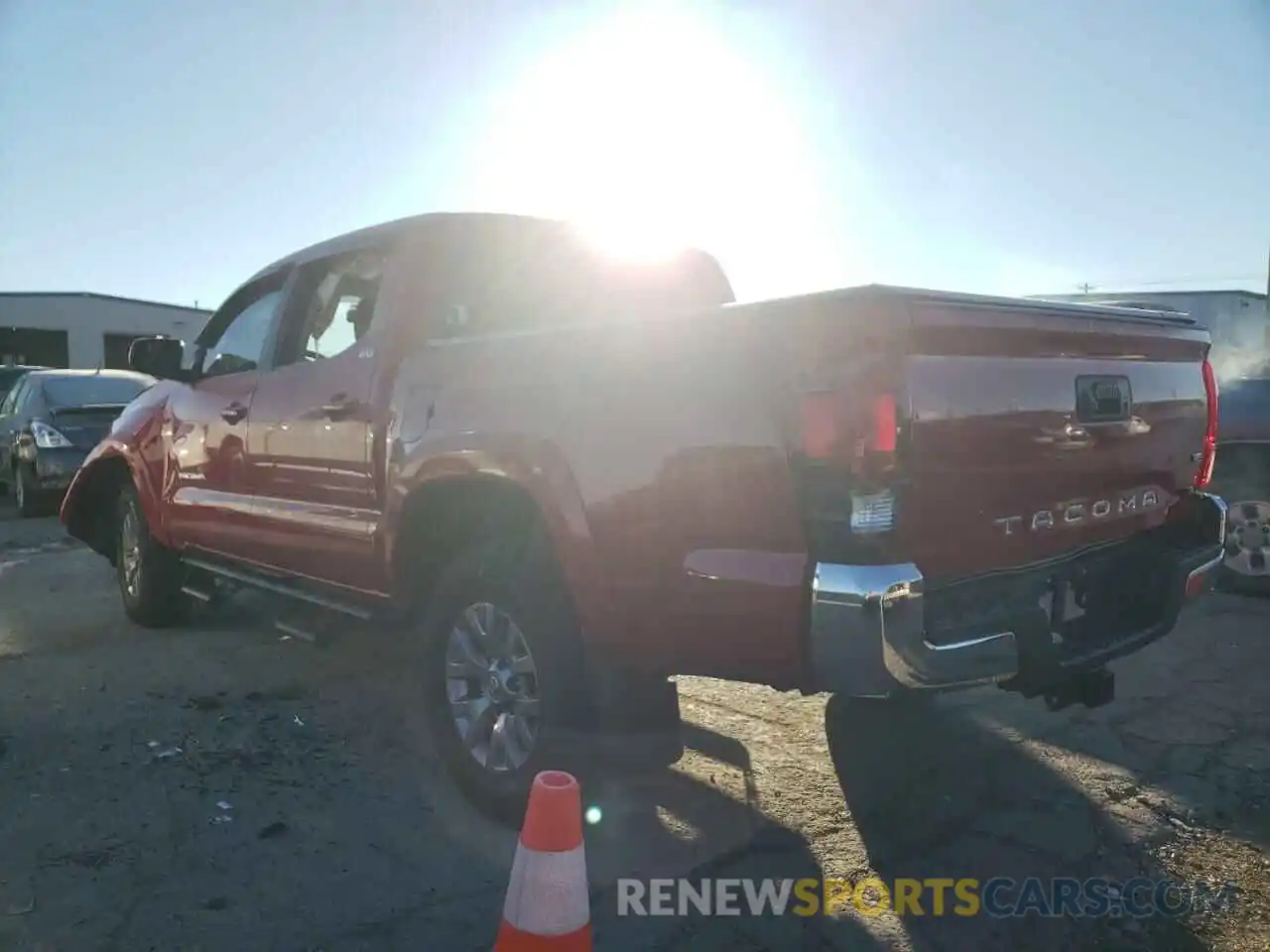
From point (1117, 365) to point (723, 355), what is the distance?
1.32m

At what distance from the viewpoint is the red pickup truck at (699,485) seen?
2254mm

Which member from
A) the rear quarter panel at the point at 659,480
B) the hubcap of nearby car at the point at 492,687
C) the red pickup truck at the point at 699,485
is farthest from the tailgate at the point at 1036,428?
the hubcap of nearby car at the point at 492,687

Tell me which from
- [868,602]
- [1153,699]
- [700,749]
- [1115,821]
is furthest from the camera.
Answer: [1153,699]

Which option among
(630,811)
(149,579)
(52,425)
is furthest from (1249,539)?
(52,425)

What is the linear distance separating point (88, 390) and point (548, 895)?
10851 millimetres

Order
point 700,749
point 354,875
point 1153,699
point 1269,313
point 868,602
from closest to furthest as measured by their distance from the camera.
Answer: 1. point 868,602
2. point 354,875
3. point 700,749
4. point 1153,699
5. point 1269,313

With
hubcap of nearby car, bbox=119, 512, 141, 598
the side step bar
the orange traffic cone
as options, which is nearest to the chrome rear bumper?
the orange traffic cone

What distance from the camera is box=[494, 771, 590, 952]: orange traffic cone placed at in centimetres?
191

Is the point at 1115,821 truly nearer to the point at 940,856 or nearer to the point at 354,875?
the point at 940,856

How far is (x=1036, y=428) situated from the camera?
261 centimetres

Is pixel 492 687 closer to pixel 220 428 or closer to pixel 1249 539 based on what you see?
pixel 220 428

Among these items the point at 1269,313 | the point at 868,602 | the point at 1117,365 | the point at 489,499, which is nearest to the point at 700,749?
the point at 489,499

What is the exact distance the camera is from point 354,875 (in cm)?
280

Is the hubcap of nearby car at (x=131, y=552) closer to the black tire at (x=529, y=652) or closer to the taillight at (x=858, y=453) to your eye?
the black tire at (x=529, y=652)
